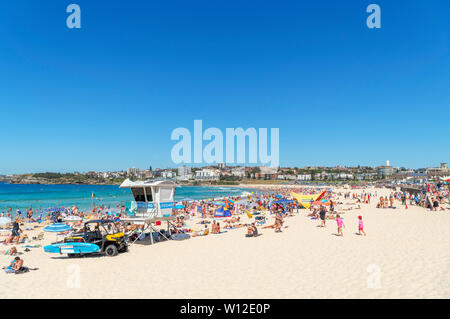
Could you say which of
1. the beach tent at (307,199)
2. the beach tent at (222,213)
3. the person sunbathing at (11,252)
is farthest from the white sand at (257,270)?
the beach tent at (307,199)

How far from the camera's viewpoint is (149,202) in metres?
12.4

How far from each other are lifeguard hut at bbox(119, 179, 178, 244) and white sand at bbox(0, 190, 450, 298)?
1213 millimetres

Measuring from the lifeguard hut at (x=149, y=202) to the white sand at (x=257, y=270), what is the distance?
47.8 inches

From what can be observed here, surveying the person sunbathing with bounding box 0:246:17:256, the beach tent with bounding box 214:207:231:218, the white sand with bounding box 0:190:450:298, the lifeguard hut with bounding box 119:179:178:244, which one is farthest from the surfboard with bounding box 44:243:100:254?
the beach tent with bounding box 214:207:231:218

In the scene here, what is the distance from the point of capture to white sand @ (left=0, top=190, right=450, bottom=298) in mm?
6184

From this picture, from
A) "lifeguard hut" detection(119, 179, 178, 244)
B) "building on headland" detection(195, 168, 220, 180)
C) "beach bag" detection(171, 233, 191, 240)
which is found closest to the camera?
"lifeguard hut" detection(119, 179, 178, 244)

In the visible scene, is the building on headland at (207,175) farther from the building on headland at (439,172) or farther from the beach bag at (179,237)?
the beach bag at (179,237)

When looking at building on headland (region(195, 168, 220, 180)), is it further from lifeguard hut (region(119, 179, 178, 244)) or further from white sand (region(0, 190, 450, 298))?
white sand (region(0, 190, 450, 298))

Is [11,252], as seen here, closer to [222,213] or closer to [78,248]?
[78,248]

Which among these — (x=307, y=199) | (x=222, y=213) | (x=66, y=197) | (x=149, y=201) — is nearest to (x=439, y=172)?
(x=307, y=199)

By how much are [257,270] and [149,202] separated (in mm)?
6471

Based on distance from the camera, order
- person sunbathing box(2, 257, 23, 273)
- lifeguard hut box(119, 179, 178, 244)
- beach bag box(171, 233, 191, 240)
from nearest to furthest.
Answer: person sunbathing box(2, 257, 23, 273) < lifeguard hut box(119, 179, 178, 244) < beach bag box(171, 233, 191, 240)
